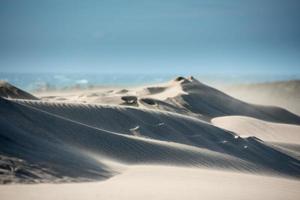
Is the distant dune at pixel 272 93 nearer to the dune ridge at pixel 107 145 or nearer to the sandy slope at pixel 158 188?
the dune ridge at pixel 107 145

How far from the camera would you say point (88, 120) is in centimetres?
2031

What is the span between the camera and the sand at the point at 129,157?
30.2 ft

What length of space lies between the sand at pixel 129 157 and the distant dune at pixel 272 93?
195 ft

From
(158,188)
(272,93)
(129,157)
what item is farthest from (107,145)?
(272,93)

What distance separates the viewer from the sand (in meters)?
9.22

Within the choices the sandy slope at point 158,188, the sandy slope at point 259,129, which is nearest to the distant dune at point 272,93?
the sandy slope at point 259,129

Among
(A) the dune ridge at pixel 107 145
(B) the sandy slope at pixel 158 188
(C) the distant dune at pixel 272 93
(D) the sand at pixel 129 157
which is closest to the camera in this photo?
(B) the sandy slope at pixel 158 188

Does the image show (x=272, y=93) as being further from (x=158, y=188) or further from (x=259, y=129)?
(x=158, y=188)

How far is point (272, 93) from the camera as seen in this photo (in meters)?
100

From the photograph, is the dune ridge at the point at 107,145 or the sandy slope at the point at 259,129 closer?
the dune ridge at the point at 107,145

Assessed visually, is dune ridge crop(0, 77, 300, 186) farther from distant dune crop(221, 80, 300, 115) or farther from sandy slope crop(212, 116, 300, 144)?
distant dune crop(221, 80, 300, 115)

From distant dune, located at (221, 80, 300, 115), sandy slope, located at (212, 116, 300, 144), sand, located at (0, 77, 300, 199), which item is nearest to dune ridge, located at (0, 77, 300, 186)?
sand, located at (0, 77, 300, 199)

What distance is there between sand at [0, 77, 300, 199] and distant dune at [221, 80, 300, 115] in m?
59.3

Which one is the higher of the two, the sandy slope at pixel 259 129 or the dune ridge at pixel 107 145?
the sandy slope at pixel 259 129
